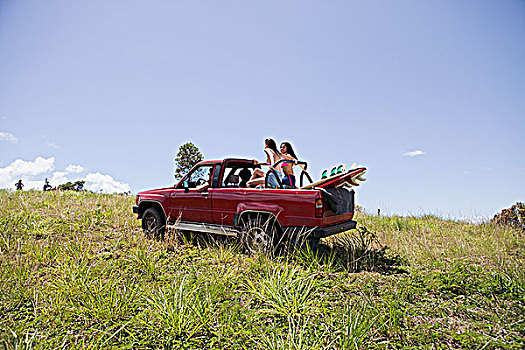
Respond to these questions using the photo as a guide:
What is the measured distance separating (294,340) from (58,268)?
14.7ft

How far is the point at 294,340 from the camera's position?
385 cm

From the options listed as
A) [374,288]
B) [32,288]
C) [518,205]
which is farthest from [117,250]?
[518,205]

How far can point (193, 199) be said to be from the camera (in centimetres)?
783

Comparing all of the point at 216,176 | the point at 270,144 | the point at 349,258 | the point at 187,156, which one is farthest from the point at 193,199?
the point at 187,156

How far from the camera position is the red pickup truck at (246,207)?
616cm

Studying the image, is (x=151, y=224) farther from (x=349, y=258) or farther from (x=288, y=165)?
(x=349, y=258)

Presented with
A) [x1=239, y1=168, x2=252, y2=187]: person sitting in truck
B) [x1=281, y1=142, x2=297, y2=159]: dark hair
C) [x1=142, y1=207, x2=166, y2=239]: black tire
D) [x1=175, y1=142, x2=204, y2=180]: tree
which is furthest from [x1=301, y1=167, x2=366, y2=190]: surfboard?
[x1=175, y1=142, x2=204, y2=180]: tree

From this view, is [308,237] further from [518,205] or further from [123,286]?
[518,205]

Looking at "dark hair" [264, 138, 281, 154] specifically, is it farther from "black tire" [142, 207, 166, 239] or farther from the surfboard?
"black tire" [142, 207, 166, 239]

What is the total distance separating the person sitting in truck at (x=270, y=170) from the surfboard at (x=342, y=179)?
975mm

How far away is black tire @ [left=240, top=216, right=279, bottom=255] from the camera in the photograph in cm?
645

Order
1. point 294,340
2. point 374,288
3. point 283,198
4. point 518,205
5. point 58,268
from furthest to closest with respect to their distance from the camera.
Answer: point 518,205 → point 283,198 → point 58,268 → point 374,288 → point 294,340

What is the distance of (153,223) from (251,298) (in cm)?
466

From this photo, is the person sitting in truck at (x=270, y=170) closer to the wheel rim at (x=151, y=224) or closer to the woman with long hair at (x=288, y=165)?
the woman with long hair at (x=288, y=165)
